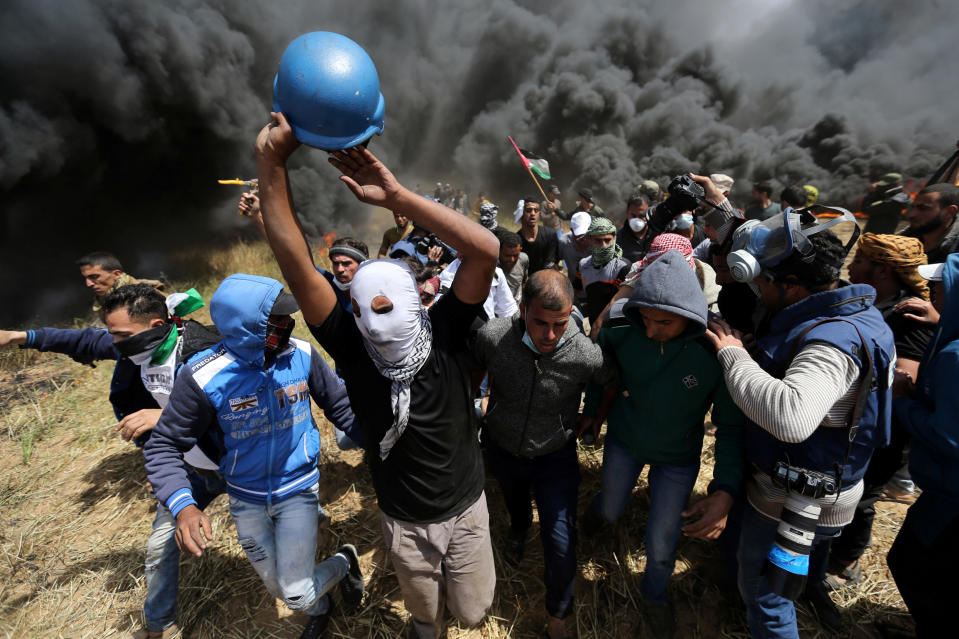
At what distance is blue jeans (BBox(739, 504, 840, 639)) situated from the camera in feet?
6.07

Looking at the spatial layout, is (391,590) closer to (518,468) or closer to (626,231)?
(518,468)

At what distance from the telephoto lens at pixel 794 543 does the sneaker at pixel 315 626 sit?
100 inches

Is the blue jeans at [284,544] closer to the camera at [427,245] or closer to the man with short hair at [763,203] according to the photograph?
the camera at [427,245]

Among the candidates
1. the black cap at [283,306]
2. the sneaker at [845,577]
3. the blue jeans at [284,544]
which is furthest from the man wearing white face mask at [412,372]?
the sneaker at [845,577]

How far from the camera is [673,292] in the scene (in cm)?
199

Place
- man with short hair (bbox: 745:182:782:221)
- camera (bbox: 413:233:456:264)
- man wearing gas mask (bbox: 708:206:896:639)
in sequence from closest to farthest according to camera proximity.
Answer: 1. man wearing gas mask (bbox: 708:206:896:639)
2. camera (bbox: 413:233:456:264)
3. man with short hair (bbox: 745:182:782:221)

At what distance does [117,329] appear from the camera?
2.37 m

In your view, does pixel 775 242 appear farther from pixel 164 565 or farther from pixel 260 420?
pixel 164 565

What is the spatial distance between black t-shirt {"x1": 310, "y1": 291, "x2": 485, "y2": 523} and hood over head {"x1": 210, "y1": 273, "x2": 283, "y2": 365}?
0.52m

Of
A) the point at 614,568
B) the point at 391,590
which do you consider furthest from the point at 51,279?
the point at 614,568

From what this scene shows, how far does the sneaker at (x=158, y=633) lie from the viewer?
8.39 feet

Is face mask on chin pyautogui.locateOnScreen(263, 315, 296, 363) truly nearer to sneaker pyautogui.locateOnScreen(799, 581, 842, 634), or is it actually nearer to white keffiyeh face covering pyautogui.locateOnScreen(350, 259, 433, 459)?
white keffiyeh face covering pyautogui.locateOnScreen(350, 259, 433, 459)

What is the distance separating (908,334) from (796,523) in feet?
4.67

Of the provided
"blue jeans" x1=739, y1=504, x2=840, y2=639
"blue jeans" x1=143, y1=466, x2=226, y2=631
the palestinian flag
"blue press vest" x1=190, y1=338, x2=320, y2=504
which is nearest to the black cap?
"blue press vest" x1=190, y1=338, x2=320, y2=504
